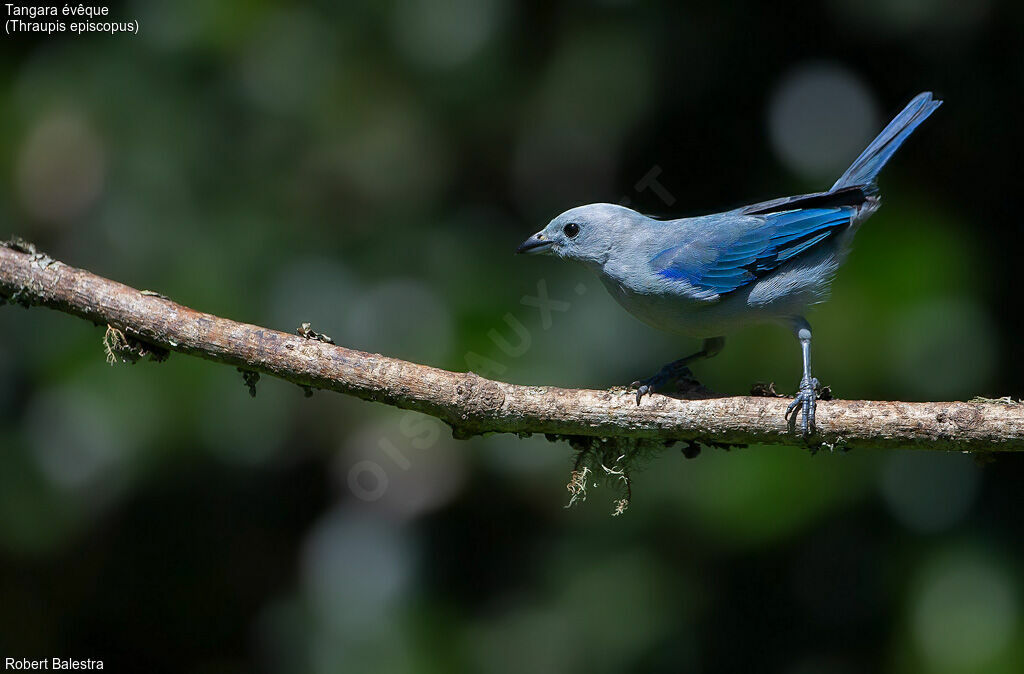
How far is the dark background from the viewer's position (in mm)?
4922

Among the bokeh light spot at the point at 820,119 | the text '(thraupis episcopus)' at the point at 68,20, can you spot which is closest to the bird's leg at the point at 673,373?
the bokeh light spot at the point at 820,119

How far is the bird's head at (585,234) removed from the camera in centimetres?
441

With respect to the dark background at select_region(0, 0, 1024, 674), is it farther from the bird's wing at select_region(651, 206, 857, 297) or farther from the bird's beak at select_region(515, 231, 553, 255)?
the bird's wing at select_region(651, 206, 857, 297)

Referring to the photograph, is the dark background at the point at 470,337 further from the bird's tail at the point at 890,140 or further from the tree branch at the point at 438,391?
the tree branch at the point at 438,391

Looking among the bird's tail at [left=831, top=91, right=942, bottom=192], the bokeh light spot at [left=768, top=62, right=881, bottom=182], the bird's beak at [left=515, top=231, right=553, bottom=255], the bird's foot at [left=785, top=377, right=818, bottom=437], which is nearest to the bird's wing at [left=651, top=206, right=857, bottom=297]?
the bird's tail at [left=831, top=91, right=942, bottom=192]

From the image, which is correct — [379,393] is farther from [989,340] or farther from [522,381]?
[989,340]

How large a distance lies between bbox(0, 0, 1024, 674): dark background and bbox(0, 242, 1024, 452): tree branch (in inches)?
56.8

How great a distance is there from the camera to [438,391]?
3.24 m

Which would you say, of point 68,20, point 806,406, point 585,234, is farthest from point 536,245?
point 68,20

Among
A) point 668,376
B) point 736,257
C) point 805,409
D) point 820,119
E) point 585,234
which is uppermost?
point 820,119

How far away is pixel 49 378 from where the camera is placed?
493 cm

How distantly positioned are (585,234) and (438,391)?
1484mm

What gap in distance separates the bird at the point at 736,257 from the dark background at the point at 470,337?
72 centimetres

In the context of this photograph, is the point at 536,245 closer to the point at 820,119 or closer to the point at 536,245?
the point at 536,245
